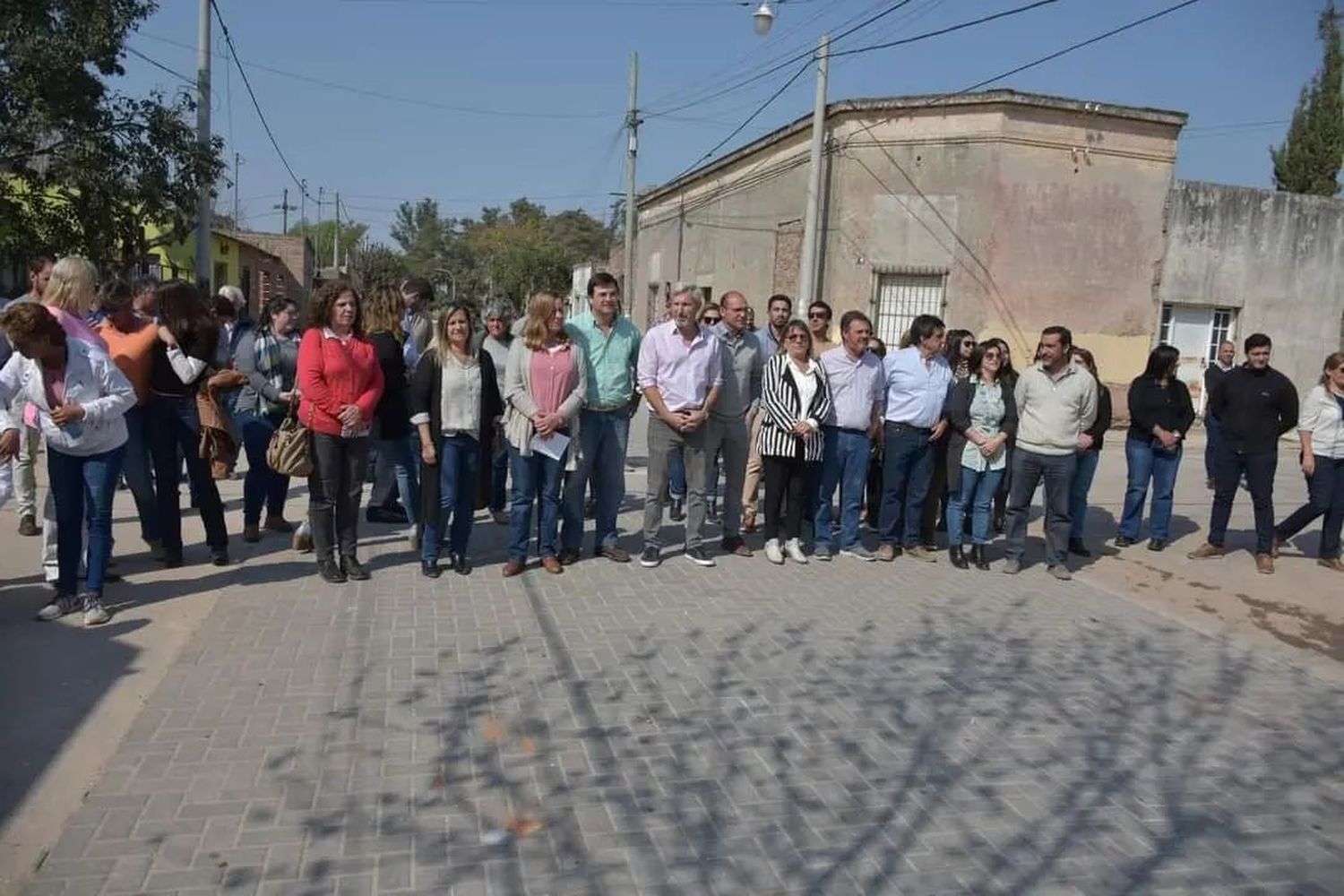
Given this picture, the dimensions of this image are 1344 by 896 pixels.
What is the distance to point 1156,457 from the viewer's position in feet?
28.6

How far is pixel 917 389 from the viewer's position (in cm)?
751

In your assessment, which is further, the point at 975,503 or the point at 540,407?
the point at 975,503

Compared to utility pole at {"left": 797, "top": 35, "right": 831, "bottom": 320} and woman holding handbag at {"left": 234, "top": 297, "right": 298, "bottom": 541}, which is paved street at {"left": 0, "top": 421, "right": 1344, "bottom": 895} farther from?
utility pole at {"left": 797, "top": 35, "right": 831, "bottom": 320}

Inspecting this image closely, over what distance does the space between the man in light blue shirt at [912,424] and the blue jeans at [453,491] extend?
3117 mm

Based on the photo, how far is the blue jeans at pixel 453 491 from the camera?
6559 mm

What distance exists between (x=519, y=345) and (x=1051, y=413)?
3850 mm

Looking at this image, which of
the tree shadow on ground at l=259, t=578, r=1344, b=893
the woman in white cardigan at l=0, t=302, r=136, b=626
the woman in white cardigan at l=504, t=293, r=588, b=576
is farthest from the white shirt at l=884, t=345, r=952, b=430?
the woman in white cardigan at l=0, t=302, r=136, b=626

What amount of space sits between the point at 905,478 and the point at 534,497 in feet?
9.56

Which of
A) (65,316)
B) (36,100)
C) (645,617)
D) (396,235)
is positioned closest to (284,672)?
(645,617)

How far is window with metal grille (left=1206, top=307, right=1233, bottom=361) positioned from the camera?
20.1 m

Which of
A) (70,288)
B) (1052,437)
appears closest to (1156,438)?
(1052,437)

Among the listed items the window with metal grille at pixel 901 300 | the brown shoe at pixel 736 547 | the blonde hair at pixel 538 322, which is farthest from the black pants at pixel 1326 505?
the window with metal grille at pixel 901 300

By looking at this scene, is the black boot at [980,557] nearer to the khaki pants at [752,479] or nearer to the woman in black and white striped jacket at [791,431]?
the woman in black and white striped jacket at [791,431]

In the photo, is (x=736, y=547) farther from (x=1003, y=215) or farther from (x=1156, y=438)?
(x=1003, y=215)
